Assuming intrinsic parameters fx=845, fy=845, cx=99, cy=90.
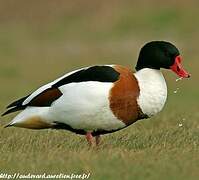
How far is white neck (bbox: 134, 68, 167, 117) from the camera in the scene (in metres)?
7.97

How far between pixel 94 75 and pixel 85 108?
14.1 inches

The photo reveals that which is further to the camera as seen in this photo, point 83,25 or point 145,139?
point 83,25

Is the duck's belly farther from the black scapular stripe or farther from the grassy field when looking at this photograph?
the grassy field

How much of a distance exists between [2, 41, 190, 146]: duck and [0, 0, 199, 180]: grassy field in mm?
273

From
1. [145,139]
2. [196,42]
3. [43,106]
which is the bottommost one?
[196,42]

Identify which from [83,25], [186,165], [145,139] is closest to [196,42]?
[83,25]

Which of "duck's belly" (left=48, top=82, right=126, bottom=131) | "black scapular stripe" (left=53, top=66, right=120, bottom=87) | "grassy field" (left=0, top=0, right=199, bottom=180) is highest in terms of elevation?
"black scapular stripe" (left=53, top=66, right=120, bottom=87)

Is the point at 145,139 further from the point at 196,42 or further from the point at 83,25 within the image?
the point at 83,25

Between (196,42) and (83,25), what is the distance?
4.46 m

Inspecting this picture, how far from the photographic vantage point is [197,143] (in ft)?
28.4

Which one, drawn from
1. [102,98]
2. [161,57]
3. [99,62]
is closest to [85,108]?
[102,98]

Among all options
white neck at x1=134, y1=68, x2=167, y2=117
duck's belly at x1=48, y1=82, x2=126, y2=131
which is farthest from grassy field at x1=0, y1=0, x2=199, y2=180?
white neck at x1=134, y1=68, x2=167, y2=117

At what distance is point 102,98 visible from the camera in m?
7.80

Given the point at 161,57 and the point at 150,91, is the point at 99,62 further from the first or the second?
the point at 150,91
